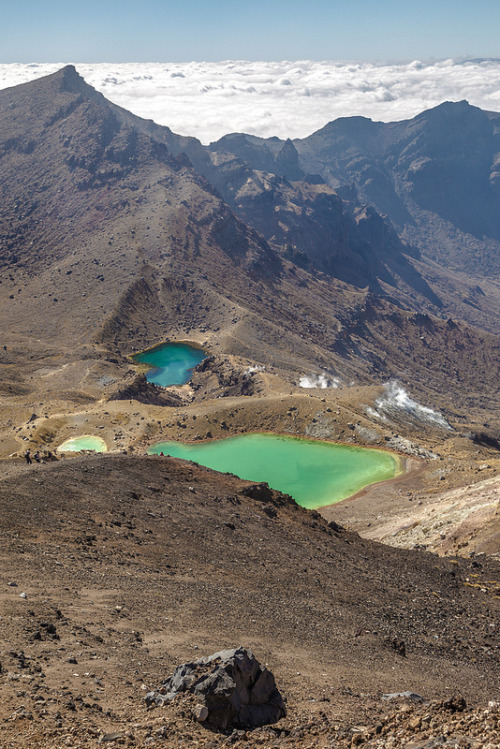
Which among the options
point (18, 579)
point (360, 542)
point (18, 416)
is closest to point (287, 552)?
point (360, 542)

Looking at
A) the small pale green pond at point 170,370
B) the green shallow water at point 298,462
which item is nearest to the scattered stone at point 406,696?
the green shallow water at point 298,462

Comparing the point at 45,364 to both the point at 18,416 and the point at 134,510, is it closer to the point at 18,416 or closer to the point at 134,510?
the point at 18,416

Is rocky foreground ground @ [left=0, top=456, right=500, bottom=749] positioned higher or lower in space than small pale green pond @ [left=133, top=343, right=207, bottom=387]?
higher

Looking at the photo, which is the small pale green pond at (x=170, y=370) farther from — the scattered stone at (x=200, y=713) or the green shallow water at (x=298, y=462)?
the scattered stone at (x=200, y=713)

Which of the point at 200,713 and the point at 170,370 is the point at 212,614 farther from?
the point at 170,370

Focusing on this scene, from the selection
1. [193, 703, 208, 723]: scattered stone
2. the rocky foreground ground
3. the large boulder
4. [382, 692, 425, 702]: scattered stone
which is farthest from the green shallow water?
[193, 703, 208, 723]: scattered stone

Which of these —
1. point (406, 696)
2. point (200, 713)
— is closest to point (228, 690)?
point (200, 713)

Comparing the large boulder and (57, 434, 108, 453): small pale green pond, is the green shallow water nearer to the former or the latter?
(57, 434, 108, 453): small pale green pond
